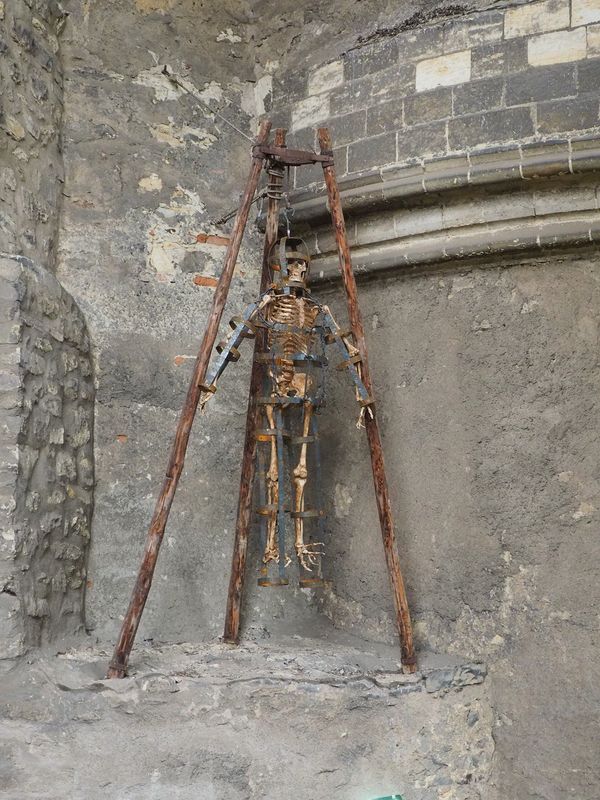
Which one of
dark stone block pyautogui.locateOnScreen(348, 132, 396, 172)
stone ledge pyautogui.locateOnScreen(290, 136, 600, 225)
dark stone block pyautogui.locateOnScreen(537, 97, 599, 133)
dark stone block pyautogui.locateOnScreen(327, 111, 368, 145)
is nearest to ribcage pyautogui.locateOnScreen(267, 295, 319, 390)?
stone ledge pyautogui.locateOnScreen(290, 136, 600, 225)

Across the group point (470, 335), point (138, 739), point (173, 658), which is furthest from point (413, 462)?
point (138, 739)

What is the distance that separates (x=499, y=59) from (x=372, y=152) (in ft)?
1.74

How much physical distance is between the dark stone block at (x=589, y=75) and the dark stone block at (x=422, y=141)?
47 centimetres

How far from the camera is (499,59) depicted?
3.06 metres

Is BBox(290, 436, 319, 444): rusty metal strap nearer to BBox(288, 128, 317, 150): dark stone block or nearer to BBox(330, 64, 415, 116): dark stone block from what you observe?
BBox(288, 128, 317, 150): dark stone block

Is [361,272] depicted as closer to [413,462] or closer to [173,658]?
[413,462]

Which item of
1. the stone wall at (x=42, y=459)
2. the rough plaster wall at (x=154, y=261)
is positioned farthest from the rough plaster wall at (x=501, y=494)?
the stone wall at (x=42, y=459)

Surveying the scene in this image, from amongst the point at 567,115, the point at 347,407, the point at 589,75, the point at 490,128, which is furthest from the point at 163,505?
the point at 589,75

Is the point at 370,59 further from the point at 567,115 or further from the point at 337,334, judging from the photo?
the point at 337,334

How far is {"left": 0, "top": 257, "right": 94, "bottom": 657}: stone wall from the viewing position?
257cm

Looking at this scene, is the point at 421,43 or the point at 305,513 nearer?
the point at 305,513

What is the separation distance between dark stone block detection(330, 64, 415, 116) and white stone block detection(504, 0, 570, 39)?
366 mm

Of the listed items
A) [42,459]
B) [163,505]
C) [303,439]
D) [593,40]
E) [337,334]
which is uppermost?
[593,40]

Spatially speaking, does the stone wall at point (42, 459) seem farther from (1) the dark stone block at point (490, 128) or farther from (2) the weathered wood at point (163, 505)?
(1) the dark stone block at point (490, 128)
